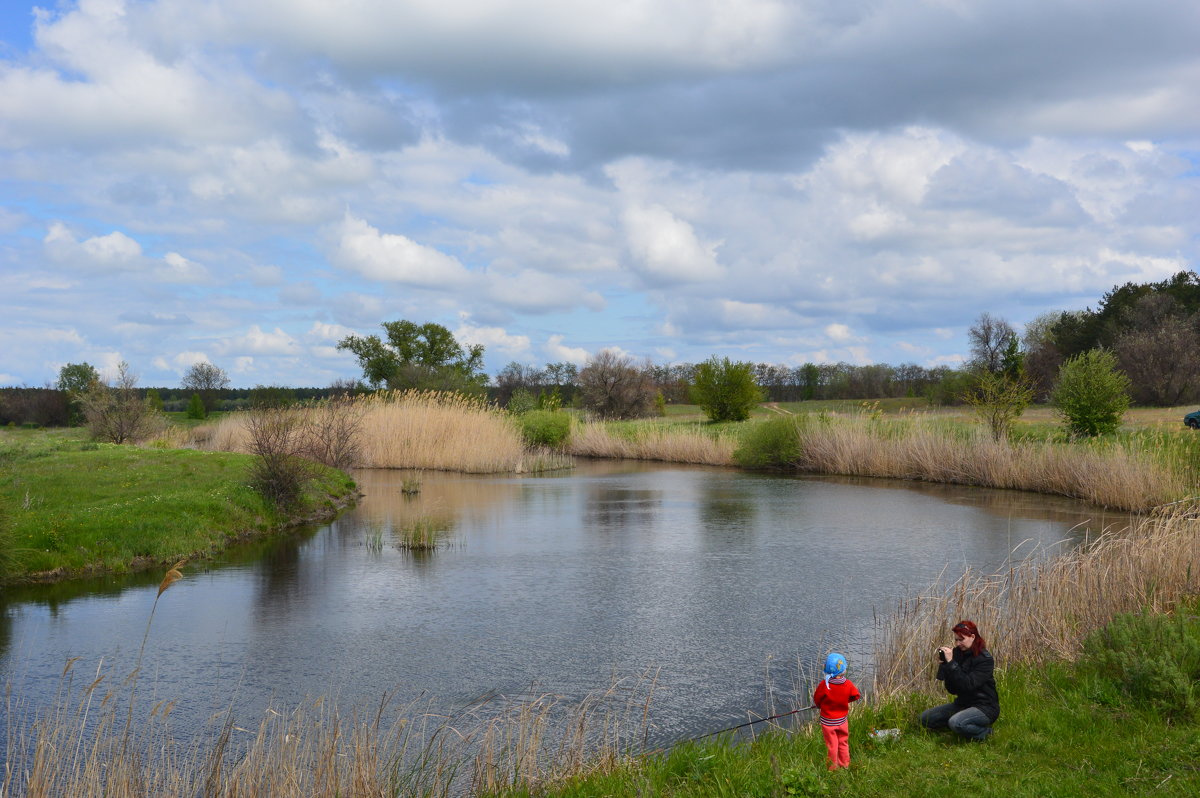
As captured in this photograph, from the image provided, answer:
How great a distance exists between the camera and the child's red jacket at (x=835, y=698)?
16.1 ft

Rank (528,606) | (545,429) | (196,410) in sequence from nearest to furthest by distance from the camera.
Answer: (528,606) < (545,429) < (196,410)

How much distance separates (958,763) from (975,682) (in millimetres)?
516

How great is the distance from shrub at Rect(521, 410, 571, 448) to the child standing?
2990cm

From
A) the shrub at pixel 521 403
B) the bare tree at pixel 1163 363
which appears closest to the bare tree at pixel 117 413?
the shrub at pixel 521 403

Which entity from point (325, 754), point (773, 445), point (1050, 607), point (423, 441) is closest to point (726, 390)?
point (773, 445)

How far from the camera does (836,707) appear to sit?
4934mm

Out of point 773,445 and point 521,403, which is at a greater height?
point 521,403

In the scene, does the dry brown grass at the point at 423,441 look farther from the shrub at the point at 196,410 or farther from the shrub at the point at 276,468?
the shrub at the point at 196,410

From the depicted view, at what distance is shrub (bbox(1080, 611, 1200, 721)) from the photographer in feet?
18.4

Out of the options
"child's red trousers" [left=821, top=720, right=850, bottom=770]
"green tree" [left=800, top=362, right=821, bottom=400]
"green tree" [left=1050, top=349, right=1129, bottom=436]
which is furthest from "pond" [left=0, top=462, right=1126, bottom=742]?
"green tree" [left=800, top=362, right=821, bottom=400]

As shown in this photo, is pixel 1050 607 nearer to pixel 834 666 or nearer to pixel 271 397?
pixel 834 666

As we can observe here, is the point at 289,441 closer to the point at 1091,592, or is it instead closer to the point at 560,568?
the point at 560,568

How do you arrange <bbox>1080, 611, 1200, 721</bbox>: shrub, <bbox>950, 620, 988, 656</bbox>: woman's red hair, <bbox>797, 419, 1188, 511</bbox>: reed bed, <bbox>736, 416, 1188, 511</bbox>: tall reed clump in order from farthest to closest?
<bbox>736, 416, 1188, 511</bbox>: tall reed clump
<bbox>797, 419, 1188, 511</bbox>: reed bed
<bbox>1080, 611, 1200, 721</bbox>: shrub
<bbox>950, 620, 988, 656</bbox>: woman's red hair

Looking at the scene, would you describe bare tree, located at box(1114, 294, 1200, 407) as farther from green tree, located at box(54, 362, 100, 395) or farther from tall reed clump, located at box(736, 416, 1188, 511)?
green tree, located at box(54, 362, 100, 395)
